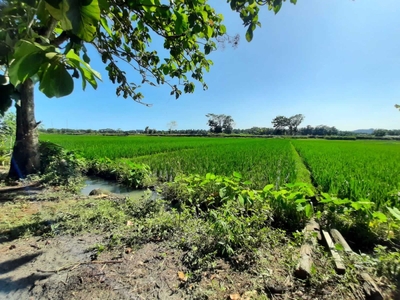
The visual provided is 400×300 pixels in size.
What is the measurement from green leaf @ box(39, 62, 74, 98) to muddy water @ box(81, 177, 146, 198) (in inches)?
200

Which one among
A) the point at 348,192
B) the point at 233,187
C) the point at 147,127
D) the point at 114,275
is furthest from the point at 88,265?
the point at 147,127

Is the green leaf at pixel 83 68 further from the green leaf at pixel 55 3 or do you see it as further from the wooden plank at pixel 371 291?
the wooden plank at pixel 371 291

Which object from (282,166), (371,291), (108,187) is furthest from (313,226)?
(282,166)

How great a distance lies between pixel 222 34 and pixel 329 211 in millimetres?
3287

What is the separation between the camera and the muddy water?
225 inches

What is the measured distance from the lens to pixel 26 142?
17.4ft

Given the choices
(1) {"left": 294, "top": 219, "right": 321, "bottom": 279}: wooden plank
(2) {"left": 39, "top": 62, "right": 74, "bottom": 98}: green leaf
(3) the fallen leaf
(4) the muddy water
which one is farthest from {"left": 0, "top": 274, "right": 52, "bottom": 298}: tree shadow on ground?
(4) the muddy water

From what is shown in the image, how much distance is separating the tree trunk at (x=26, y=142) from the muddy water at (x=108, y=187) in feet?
4.83

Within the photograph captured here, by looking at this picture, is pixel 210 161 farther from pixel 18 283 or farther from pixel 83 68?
pixel 83 68

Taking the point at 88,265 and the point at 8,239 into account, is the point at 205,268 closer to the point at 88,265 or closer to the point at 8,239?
the point at 88,265

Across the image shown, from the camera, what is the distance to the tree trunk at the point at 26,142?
5188 millimetres

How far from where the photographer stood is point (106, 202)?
3.84m

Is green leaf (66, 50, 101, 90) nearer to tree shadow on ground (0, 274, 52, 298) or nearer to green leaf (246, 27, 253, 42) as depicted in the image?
green leaf (246, 27, 253, 42)

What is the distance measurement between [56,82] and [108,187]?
6.48 metres
